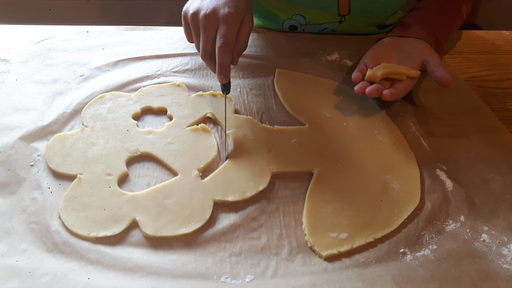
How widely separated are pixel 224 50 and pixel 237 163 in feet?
1.05

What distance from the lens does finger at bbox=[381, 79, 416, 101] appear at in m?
1.10

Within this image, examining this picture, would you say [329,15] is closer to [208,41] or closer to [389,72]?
[389,72]

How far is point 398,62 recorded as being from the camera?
1.20 m

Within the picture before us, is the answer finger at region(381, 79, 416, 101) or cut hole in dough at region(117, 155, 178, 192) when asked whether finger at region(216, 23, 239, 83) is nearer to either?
cut hole in dough at region(117, 155, 178, 192)

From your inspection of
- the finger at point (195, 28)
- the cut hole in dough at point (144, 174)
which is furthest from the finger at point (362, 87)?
the cut hole in dough at point (144, 174)

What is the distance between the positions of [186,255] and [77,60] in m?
0.90

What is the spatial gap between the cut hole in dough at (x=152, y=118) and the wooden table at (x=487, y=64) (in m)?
1.12

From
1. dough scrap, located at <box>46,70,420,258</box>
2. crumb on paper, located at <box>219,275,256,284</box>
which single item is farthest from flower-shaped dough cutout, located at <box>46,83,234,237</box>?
crumb on paper, located at <box>219,275,256,284</box>

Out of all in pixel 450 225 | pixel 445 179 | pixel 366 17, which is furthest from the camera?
pixel 366 17

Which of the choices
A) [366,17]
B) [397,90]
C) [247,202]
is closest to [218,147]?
[247,202]

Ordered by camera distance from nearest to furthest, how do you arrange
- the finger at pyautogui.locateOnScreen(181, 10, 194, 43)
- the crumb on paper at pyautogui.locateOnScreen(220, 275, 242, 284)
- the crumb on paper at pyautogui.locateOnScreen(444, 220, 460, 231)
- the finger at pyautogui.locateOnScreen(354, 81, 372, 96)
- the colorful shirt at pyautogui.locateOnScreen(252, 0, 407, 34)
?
the crumb on paper at pyautogui.locateOnScreen(220, 275, 242, 284)
the crumb on paper at pyautogui.locateOnScreen(444, 220, 460, 231)
the finger at pyautogui.locateOnScreen(181, 10, 194, 43)
the finger at pyautogui.locateOnScreen(354, 81, 372, 96)
the colorful shirt at pyautogui.locateOnScreen(252, 0, 407, 34)

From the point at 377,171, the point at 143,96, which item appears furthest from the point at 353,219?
the point at 143,96

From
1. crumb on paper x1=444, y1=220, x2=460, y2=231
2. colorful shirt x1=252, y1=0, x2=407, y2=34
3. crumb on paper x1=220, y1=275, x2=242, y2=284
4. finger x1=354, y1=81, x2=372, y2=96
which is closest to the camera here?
crumb on paper x1=220, y1=275, x2=242, y2=284

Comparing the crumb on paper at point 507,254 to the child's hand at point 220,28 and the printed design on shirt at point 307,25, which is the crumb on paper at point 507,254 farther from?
the printed design on shirt at point 307,25
